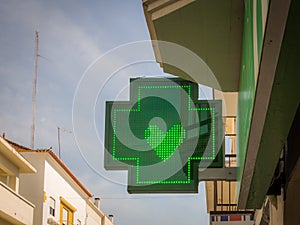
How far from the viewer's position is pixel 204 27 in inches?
308

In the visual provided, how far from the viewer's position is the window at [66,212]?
128ft

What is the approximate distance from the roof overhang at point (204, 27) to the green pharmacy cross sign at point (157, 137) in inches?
20.8

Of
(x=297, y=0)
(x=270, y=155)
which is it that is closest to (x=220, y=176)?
(x=270, y=155)

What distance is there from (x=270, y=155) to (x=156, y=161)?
2.30 meters

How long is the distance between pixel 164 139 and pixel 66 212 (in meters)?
→ 33.1

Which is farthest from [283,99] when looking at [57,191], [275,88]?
[57,191]

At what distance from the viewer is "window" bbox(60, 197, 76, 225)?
128 ft

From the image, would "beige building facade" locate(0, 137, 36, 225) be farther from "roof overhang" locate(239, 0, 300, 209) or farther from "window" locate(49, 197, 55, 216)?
"roof overhang" locate(239, 0, 300, 209)

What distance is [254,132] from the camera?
17.3 feet

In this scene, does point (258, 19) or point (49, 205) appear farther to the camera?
point (49, 205)

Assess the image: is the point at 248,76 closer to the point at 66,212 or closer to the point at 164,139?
the point at 164,139

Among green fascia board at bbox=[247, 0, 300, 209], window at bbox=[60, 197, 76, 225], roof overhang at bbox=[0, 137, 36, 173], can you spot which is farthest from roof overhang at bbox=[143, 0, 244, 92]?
window at bbox=[60, 197, 76, 225]

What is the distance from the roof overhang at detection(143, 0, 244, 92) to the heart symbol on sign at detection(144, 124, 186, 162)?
0.99m

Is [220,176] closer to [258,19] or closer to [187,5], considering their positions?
[187,5]
